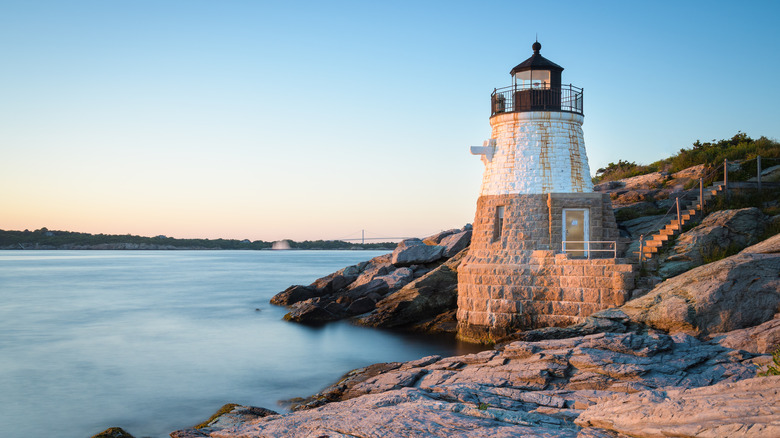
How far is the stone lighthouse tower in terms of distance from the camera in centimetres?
1559

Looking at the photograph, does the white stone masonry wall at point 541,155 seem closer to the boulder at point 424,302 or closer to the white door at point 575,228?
the white door at point 575,228

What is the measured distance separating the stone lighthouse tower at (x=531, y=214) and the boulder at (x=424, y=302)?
10.7ft

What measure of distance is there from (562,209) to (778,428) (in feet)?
38.9

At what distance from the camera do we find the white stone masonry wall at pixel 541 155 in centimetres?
1628

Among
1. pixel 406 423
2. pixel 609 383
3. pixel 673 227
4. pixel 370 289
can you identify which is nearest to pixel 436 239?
pixel 370 289

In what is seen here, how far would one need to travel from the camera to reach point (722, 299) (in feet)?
37.9

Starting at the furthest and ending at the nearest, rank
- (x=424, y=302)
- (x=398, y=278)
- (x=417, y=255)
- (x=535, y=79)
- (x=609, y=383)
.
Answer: (x=417, y=255)
(x=398, y=278)
(x=424, y=302)
(x=535, y=79)
(x=609, y=383)

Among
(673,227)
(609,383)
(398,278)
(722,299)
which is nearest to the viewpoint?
(609,383)

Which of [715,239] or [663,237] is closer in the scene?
[715,239]

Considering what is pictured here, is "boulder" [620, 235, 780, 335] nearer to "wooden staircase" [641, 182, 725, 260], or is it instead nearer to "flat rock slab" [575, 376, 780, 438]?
"wooden staircase" [641, 182, 725, 260]

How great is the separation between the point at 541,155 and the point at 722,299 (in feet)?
20.9

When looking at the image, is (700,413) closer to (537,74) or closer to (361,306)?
(537,74)

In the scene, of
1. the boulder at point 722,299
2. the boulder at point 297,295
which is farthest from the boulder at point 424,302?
the boulder at point 722,299

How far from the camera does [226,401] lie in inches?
506
